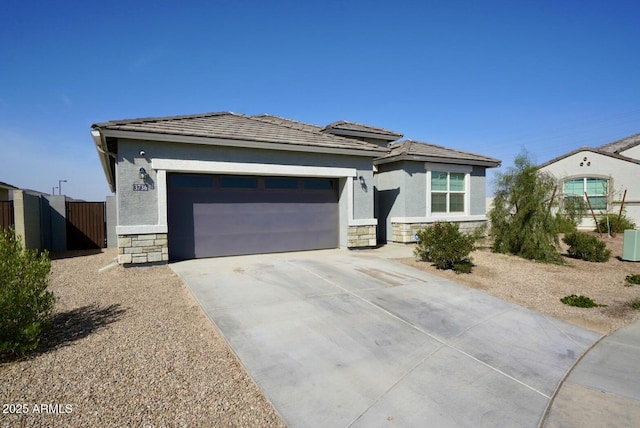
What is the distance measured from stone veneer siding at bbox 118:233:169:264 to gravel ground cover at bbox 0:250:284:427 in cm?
295

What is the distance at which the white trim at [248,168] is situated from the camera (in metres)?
9.12

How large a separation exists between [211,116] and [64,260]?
679 centimetres

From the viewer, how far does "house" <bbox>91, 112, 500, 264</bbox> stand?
8.77 metres

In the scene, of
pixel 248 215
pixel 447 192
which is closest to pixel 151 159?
pixel 248 215

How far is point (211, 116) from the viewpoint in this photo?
10812mm

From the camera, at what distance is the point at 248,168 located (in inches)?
396

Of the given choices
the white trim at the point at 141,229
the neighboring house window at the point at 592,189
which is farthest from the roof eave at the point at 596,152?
the white trim at the point at 141,229

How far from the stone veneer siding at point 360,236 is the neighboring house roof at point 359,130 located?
4279 mm

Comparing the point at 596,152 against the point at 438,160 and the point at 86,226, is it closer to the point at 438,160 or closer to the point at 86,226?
the point at 438,160

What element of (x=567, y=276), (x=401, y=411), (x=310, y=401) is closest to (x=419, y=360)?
(x=401, y=411)

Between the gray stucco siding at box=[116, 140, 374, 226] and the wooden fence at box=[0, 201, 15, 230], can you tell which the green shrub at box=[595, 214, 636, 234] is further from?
the wooden fence at box=[0, 201, 15, 230]

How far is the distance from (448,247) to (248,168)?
19.3 feet

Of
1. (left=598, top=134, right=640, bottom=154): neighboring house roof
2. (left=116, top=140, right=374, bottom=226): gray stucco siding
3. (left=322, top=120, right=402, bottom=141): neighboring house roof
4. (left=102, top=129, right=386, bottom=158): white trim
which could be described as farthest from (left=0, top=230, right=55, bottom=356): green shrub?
(left=598, top=134, right=640, bottom=154): neighboring house roof

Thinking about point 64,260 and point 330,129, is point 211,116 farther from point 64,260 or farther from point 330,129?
point 64,260
